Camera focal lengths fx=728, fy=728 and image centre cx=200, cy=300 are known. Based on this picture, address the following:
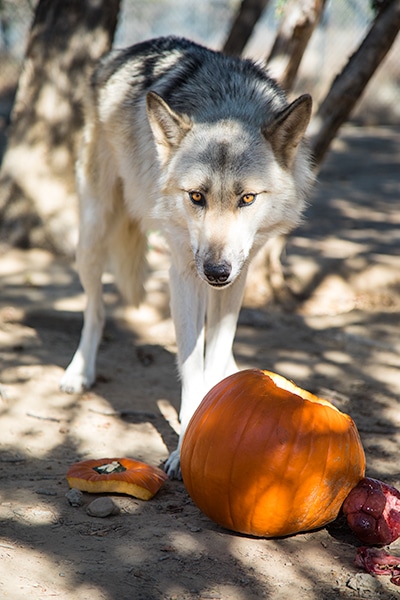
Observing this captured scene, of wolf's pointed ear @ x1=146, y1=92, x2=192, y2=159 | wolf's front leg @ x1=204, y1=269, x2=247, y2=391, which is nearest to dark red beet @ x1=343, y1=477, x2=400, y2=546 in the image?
wolf's front leg @ x1=204, y1=269, x2=247, y2=391

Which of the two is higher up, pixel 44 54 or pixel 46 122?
pixel 44 54

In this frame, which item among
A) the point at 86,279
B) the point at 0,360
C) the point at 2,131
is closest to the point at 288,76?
the point at 86,279

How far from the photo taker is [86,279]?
501 cm

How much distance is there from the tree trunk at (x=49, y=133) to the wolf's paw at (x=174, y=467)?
3812 millimetres

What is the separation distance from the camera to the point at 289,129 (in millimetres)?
3617

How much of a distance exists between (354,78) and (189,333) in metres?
2.86

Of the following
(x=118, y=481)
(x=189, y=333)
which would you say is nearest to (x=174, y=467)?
(x=118, y=481)

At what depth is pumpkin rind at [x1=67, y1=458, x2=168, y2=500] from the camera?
3.15m

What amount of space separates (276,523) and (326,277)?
3.89 metres

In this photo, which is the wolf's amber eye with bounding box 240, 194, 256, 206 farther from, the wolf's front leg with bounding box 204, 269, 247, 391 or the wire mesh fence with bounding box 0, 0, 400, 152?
the wire mesh fence with bounding box 0, 0, 400, 152

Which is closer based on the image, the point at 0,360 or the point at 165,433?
the point at 165,433

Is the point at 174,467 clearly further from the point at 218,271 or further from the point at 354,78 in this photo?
the point at 354,78

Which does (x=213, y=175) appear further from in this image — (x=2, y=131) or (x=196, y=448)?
(x=2, y=131)

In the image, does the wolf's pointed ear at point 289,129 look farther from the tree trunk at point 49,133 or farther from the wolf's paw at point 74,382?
the tree trunk at point 49,133
